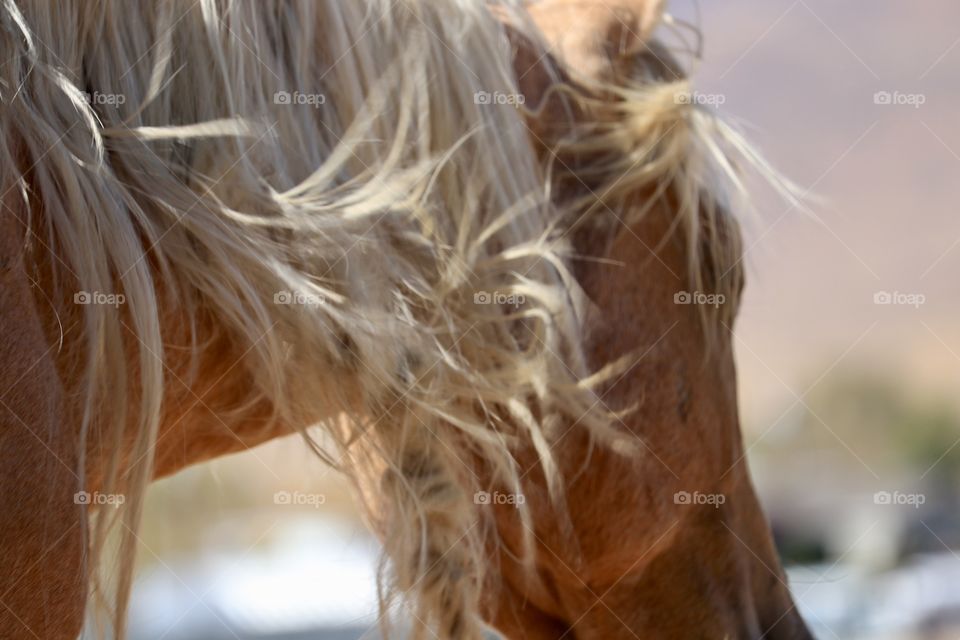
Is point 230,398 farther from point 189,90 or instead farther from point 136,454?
point 189,90

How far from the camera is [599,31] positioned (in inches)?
61.3

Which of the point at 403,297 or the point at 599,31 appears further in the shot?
the point at 599,31

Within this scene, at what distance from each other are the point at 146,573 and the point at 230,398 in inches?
18.9

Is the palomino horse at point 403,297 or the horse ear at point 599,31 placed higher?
the horse ear at point 599,31

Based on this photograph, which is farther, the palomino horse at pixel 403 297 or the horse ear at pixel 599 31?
the horse ear at pixel 599 31

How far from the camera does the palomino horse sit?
91 centimetres

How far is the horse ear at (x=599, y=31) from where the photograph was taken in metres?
1.54

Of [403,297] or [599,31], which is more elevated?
[599,31]

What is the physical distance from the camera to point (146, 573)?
58.3 inches

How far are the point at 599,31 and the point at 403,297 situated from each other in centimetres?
Result: 66

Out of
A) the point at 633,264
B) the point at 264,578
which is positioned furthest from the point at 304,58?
the point at 264,578

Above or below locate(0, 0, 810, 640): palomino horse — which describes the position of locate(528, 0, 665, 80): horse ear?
above

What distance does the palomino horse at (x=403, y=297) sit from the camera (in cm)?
91

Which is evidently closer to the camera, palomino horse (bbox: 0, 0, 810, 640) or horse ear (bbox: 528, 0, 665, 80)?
palomino horse (bbox: 0, 0, 810, 640)
